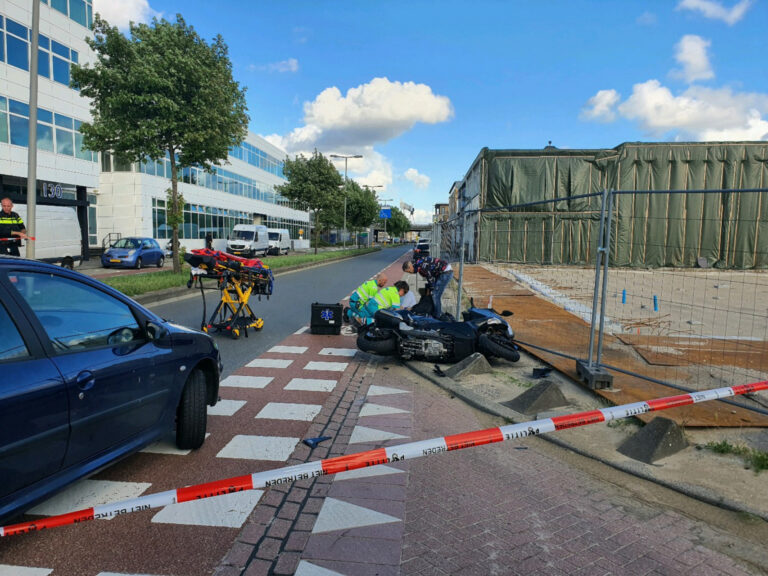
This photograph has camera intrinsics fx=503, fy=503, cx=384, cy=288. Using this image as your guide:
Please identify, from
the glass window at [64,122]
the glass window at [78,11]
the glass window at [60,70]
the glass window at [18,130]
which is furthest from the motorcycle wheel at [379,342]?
the glass window at [78,11]

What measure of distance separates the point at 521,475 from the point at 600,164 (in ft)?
95.9

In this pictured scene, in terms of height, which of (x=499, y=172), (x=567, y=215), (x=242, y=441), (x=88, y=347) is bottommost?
(x=242, y=441)

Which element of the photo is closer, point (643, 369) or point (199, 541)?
point (199, 541)

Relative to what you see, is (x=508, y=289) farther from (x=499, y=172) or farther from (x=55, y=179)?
(x=55, y=179)

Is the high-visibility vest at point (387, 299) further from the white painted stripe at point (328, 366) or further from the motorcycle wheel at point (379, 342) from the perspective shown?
the white painted stripe at point (328, 366)

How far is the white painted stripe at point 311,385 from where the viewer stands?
587 cm

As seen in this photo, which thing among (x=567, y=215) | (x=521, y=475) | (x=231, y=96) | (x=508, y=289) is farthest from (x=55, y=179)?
(x=521, y=475)

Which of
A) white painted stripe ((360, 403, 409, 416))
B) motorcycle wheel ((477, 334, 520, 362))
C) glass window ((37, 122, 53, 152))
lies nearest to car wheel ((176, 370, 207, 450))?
white painted stripe ((360, 403, 409, 416))

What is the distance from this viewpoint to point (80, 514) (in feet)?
7.70

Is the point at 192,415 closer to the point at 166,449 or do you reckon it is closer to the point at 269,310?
the point at 166,449

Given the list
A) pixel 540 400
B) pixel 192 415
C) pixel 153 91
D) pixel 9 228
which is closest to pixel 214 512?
pixel 192 415

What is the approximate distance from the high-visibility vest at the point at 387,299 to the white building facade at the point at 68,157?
13.5 m

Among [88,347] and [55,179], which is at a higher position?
[55,179]

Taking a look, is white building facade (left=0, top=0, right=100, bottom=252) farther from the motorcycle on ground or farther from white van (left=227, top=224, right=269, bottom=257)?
the motorcycle on ground
